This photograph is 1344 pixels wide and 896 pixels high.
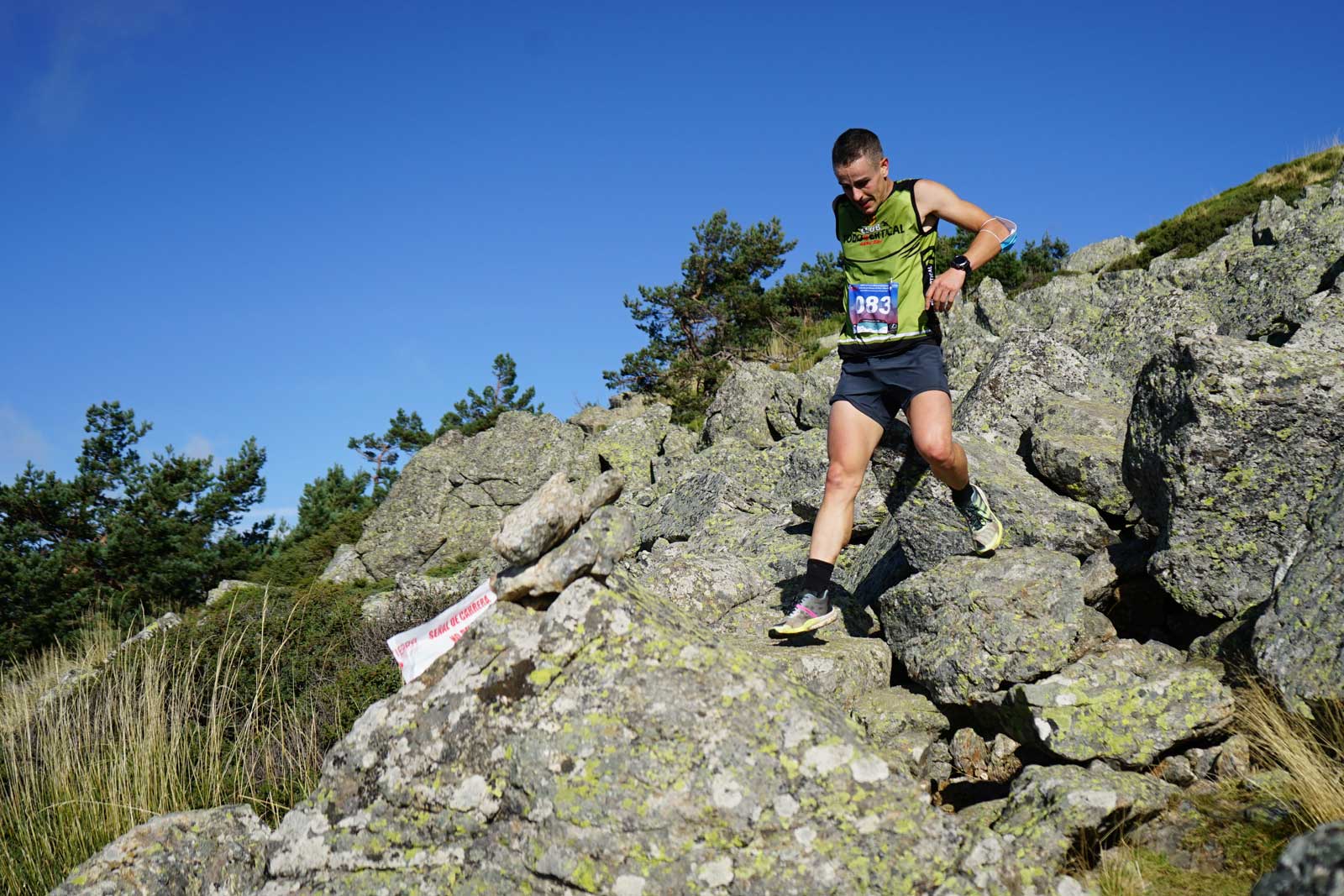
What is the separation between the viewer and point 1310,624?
4.41 m

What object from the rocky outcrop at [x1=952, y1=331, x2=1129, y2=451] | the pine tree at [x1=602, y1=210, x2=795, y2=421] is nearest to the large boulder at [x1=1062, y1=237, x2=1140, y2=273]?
the pine tree at [x1=602, y1=210, x2=795, y2=421]

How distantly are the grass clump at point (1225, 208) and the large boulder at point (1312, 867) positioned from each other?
2879 centimetres

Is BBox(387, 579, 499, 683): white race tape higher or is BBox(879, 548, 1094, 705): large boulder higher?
BBox(387, 579, 499, 683): white race tape

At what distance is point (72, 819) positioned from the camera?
252 inches

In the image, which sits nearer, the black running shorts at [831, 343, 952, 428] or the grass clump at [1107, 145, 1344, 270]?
the black running shorts at [831, 343, 952, 428]

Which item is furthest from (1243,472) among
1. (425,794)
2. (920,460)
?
(425,794)

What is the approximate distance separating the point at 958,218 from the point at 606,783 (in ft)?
14.7

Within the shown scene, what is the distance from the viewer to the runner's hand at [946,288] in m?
5.72

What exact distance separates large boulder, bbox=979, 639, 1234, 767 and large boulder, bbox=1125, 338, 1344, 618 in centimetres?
67

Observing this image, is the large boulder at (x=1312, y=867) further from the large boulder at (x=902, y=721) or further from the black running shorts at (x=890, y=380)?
the black running shorts at (x=890, y=380)

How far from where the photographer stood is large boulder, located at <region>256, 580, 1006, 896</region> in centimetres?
338

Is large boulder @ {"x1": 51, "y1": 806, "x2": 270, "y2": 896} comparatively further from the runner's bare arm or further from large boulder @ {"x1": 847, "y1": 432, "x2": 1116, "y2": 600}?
the runner's bare arm

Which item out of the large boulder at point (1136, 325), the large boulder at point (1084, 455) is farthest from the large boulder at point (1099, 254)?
the large boulder at point (1084, 455)

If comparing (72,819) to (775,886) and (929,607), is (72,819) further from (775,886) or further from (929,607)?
(929,607)
